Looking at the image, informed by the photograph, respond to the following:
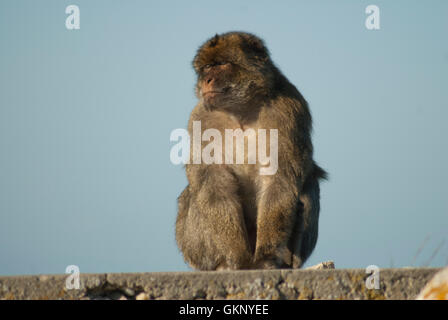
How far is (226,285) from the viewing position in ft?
12.8

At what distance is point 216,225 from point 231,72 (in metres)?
1.48

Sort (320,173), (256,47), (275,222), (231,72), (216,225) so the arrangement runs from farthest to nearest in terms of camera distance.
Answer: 1. (320,173)
2. (256,47)
3. (231,72)
4. (216,225)
5. (275,222)

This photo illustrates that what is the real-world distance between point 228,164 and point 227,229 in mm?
642

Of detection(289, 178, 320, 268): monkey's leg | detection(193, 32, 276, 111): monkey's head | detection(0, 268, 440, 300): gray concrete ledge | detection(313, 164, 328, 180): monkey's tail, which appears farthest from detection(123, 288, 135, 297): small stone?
detection(313, 164, 328, 180): monkey's tail

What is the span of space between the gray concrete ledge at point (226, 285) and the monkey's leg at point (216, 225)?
6.33 feet

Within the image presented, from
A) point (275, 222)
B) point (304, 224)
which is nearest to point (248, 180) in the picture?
point (275, 222)

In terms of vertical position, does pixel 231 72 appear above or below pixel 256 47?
below

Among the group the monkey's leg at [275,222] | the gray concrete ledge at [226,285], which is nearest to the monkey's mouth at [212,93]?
the monkey's leg at [275,222]

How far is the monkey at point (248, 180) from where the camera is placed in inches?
231

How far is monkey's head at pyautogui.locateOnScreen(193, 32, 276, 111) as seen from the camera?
6227mm

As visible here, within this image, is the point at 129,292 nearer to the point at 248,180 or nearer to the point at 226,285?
the point at 226,285

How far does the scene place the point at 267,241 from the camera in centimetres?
580
